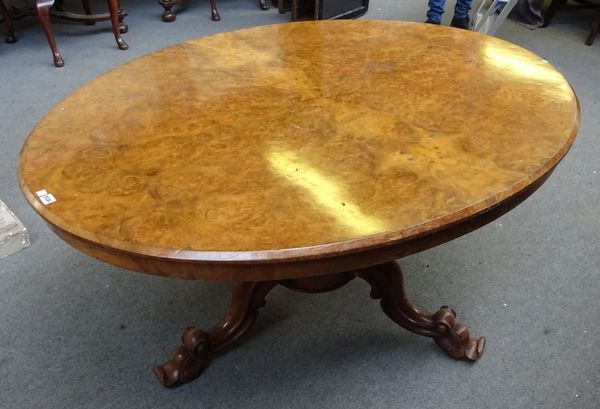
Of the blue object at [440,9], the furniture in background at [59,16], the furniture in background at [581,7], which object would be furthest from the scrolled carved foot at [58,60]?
the furniture in background at [581,7]

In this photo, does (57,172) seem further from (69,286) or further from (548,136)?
(548,136)

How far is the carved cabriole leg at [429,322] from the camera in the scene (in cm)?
122

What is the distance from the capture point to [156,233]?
74cm

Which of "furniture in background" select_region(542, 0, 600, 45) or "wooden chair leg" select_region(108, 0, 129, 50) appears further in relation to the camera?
"furniture in background" select_region(542, 0, 600, 45)

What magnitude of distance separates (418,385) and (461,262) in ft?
1.57

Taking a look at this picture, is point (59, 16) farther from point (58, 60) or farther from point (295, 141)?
point (295, 141)

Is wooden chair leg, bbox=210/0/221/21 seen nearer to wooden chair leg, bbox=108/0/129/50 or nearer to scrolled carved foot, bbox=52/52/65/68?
wooden chair leg, bbox=108/0/129/50

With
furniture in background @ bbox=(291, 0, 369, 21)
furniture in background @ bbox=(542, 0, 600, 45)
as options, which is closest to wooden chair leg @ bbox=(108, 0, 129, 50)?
furniture in background @ bbox=(291, 0, 369, 21)

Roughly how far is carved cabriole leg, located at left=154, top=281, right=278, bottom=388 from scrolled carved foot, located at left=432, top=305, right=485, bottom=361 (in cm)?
43

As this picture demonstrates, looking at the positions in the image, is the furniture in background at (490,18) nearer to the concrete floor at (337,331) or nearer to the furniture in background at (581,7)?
the furniture in background at (581,7)

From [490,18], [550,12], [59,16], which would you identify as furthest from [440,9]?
[59,16]

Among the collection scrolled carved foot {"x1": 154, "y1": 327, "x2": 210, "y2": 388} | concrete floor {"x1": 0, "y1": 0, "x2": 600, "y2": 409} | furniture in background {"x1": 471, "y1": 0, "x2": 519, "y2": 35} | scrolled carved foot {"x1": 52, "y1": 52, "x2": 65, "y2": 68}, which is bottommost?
scrolled carved foot {"x1": 52, "y1": 52, "x2": 65, "y2": 68}

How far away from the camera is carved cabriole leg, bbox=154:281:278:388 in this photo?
1.20 meters

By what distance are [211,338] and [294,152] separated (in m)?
0.56
